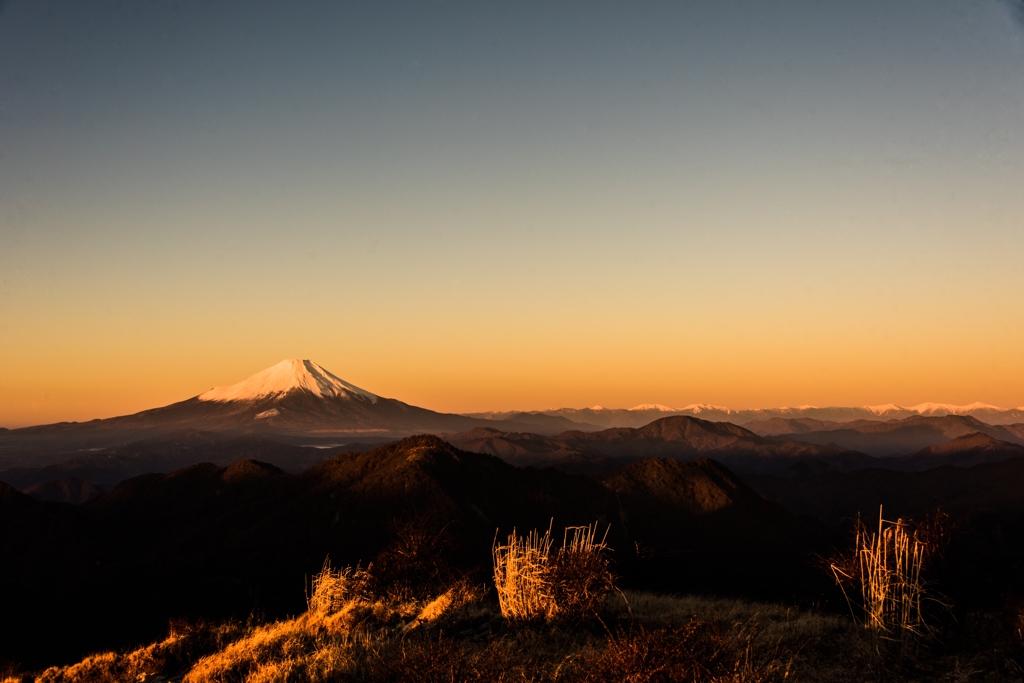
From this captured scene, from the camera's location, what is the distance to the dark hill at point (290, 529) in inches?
1569

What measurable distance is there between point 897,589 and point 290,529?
47548 millimetres

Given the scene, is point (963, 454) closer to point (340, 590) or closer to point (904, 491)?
point (904, 491)

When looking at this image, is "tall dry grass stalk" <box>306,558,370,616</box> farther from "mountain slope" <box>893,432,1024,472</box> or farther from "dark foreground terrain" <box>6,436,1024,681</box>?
"mountain slope" <box>893,432,1024,472</box>

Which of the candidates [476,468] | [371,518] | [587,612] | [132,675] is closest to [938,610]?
[587,612]

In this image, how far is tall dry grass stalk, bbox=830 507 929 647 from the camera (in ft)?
38.0

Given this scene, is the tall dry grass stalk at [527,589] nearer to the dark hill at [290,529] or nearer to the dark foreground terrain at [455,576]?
the dark foreground terrain at [455,576]

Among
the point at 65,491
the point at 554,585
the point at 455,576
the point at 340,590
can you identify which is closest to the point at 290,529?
the point at 340,590

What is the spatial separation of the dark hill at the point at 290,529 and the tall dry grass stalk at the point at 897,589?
79.4 feet

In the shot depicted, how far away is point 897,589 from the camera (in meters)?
12.3

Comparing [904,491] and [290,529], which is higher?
[290,529]

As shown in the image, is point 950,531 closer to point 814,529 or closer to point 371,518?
point 371,518

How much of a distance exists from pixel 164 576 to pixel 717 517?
1748 inches

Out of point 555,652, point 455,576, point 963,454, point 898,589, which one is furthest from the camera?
point 963,454

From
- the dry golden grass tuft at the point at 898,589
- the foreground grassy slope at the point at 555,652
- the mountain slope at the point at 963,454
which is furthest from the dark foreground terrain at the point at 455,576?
the mountain slope at the point at 963,454
